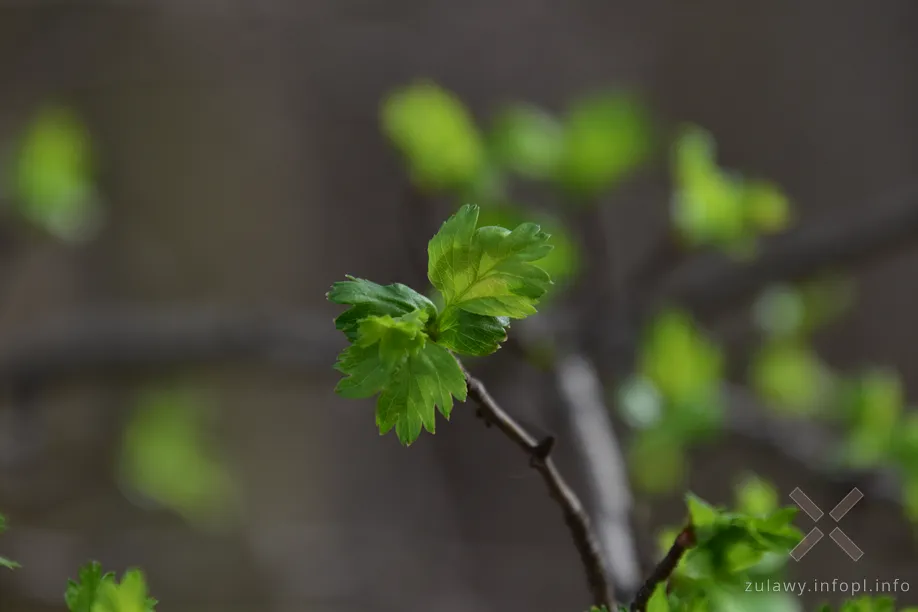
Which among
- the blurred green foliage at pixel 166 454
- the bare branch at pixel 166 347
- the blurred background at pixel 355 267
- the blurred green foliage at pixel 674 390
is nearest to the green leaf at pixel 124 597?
the blurred green foliage at pixel 674 390

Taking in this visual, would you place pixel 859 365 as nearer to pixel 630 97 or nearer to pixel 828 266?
pixel 828 266

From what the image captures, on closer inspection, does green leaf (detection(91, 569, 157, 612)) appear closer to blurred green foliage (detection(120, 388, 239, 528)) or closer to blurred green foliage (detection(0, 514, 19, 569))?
blurred green foliage (detection(0, 514, 19, 569))

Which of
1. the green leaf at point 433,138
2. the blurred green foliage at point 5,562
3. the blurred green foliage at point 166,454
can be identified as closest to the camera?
the blurred green foliage at point 5,562

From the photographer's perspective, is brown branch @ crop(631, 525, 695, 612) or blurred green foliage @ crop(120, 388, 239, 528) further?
blurred green foliage @ crop(120, 388, 239, 528)

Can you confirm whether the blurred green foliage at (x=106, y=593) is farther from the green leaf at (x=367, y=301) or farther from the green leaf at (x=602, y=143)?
the green leaf at (x=602, y=143)

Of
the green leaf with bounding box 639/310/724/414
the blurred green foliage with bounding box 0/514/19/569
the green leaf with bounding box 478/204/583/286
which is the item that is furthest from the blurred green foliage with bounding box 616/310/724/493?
the blurred green foliage with bounding box 0/514/19/569

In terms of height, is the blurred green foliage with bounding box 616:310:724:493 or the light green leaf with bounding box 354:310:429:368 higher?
the blurred green foliage with bounding box 616:310:724:493

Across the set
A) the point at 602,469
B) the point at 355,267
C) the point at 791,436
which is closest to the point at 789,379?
the point at 791,436
